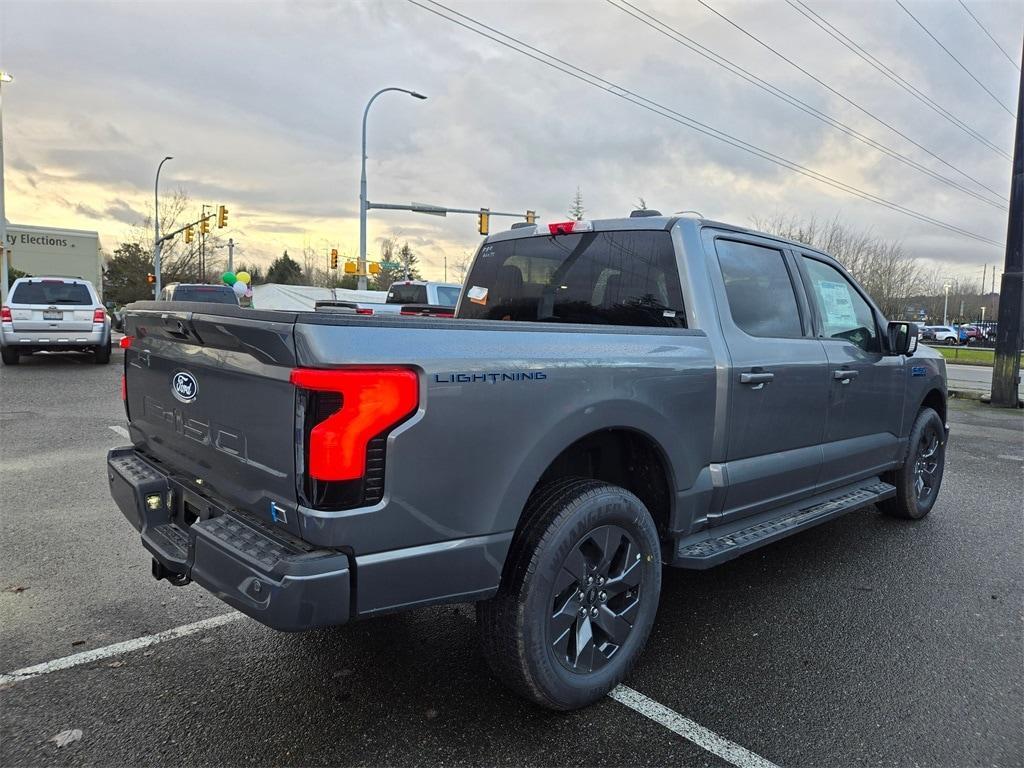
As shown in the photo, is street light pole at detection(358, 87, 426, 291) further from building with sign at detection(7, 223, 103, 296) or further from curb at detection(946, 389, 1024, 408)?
building with sign at detection(7, 223, 103, 296)

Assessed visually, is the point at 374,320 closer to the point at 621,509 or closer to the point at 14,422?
the point at 621,509

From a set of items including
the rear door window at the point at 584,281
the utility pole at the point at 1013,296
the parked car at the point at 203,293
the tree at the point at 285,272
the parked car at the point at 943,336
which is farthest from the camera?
the tree at the point at 285,272

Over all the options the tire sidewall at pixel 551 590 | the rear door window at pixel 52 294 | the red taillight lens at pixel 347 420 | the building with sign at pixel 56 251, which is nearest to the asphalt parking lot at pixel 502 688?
the tire sidewall at pixel 551 590

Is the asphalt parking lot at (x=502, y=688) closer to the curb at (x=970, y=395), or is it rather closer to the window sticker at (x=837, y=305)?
the window sticker at (x=837, y=305)

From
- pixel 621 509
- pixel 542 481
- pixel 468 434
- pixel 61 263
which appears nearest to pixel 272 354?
pixel 468 434

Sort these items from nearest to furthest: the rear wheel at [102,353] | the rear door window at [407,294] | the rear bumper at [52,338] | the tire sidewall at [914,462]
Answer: the tire sidewall at [914,462] < the rear bumper at [52,338] < the rear wheel at [102,353] < the rear door window at [407,294]

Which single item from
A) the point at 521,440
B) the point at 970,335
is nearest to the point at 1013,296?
the point at 521,440

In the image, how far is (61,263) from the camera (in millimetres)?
54344

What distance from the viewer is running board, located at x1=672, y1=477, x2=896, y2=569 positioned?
305 centimetres

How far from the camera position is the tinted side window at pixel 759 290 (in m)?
3.42

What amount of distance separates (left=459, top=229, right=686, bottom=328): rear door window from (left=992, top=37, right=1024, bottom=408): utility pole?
11738 millimetres

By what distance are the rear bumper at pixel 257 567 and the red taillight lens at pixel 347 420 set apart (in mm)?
259

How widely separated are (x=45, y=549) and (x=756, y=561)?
14.1 ft

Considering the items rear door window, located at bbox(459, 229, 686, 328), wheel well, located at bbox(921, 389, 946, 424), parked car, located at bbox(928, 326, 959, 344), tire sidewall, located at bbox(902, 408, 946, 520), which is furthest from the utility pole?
parked car, located at bbox(928, 326, 959, 344)
